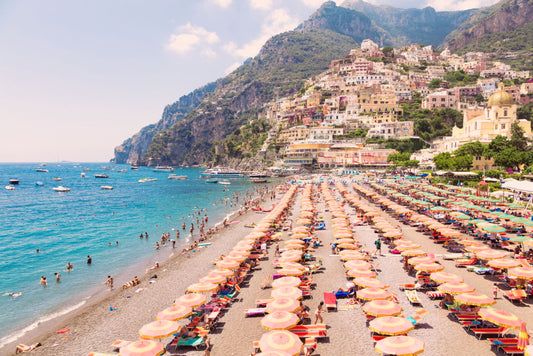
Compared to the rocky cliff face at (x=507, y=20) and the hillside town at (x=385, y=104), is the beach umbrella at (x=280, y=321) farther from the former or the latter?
the rocky cliff face at (x=507, y=20)

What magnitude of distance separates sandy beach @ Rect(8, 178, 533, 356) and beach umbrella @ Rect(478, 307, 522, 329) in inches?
40.8

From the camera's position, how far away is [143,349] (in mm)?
9547

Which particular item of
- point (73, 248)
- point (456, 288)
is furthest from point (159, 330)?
point (73, 248)

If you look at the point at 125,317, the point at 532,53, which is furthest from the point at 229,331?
the point at 532,53

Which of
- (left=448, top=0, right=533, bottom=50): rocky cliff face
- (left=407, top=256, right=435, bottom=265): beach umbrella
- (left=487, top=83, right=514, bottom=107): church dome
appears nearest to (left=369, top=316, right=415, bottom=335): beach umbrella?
(left=407, top=256, right=435, bottom=265): beach umbrella

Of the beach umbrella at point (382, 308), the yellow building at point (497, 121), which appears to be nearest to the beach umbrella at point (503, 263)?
the beach umbrella at point (382, 308)

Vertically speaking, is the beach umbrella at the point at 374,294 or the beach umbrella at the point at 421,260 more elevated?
the beach umbrella at the point at 421,260

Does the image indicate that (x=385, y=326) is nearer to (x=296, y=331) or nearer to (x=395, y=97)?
(x=296, y=331)

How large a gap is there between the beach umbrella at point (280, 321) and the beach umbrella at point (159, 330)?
126 inches

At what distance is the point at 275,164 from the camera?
11719 cm

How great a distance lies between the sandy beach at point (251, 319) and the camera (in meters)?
10.8

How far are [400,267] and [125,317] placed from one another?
49.9 ft

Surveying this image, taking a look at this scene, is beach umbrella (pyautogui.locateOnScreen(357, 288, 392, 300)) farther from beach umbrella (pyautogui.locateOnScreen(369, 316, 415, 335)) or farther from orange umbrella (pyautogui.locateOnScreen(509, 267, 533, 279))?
orange umbrella (pyautogui.locateOnScreen(509, 267, 533, 279))

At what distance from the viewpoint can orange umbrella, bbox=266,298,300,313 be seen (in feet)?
37.6
